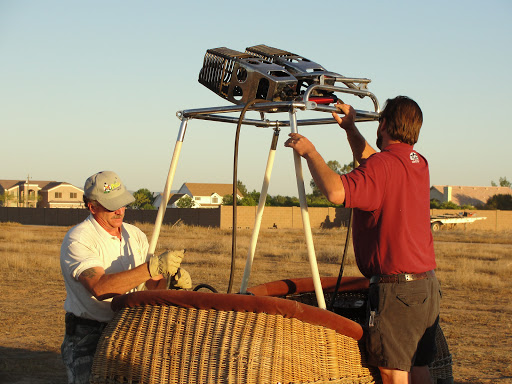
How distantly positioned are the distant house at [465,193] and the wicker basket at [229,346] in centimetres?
8389

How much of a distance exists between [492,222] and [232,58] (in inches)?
2011

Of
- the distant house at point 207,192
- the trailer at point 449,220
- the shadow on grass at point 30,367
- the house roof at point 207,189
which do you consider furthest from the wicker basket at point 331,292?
the house roof at point 207,189

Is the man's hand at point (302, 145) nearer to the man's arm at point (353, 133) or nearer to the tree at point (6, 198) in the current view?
the man's arm at point (353, 133)

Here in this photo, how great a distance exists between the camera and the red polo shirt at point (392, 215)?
2.79 m

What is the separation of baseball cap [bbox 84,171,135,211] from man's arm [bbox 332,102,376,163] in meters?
1.11

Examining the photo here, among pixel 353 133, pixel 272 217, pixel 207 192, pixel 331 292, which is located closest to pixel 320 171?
pixel 353 133

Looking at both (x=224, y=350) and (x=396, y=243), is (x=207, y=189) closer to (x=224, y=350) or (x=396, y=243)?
(x=396, y=243)

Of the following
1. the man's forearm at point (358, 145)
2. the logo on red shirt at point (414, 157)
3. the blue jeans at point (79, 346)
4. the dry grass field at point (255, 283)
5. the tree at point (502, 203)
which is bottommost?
the dry grass field at point (255, 283)

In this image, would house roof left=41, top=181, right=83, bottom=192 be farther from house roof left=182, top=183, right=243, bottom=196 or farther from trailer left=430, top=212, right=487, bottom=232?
trailer left=430, top=212, right=487, bottom=232

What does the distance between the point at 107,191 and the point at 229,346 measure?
3.86ft

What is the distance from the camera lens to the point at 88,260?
3.22 m

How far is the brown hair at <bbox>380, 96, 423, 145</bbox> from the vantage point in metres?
2.90

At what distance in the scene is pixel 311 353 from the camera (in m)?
2.68

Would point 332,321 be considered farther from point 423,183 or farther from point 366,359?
point 423,183
